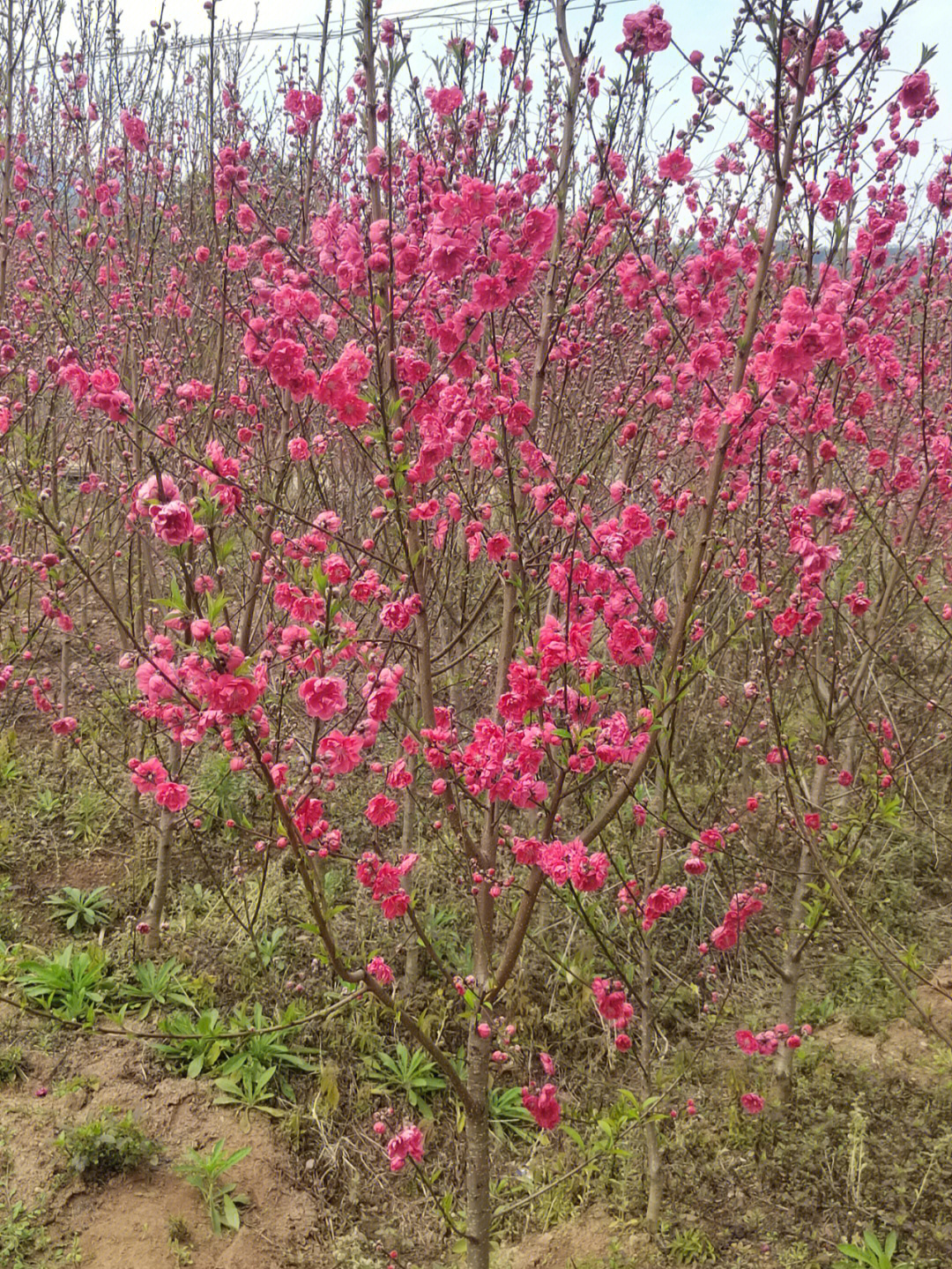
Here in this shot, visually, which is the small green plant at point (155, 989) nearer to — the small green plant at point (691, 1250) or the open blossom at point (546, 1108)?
the open blossom at point (546, 1108)

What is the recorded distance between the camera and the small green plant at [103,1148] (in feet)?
11.1

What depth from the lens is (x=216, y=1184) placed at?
3498 millimetres

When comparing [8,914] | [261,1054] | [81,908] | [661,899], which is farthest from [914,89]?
[8,914]

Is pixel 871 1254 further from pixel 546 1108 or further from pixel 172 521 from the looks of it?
pixel 172 521

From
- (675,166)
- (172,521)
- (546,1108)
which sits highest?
(675,166)

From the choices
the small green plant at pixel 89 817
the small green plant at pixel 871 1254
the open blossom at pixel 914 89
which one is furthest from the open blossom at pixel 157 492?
the small green plant at pixel 89 817

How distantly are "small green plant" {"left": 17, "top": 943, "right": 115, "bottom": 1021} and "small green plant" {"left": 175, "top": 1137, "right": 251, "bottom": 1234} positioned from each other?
0.90 metres

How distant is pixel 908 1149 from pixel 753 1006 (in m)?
1.10

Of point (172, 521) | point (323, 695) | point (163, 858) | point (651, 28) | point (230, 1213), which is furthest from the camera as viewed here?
point (163, 858)

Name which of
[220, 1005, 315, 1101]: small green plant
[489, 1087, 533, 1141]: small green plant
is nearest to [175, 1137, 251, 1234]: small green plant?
[220, 1005, 315, 1101]: small green plant

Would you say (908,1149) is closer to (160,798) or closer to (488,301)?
(160,798)

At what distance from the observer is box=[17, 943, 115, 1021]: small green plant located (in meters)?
4.01

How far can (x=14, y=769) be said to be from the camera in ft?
18.8

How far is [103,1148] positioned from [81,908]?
61.9 inches
